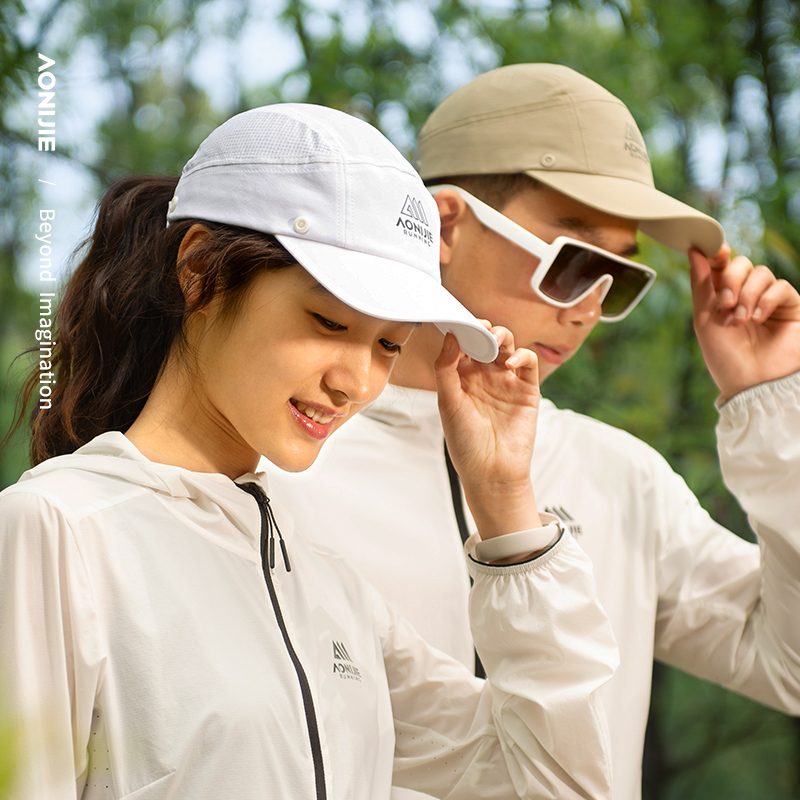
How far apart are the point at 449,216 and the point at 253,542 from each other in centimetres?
96

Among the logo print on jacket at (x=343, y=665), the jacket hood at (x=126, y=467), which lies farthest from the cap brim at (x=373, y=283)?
the logo print on jacket at (x=343, y=665)

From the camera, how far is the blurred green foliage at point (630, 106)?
3.29 metres

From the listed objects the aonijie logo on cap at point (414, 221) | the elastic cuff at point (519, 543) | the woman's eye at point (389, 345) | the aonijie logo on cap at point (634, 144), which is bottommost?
the elastic cuff at point (519, 543)

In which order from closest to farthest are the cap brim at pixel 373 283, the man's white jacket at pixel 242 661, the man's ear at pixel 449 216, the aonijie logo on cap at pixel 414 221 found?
the man's white jacket at pixel 242 661 → the cap brim at pixel 373 283 → the aonijie logo on cap at pixel 414 221 → the man's ear at pixel 449 216

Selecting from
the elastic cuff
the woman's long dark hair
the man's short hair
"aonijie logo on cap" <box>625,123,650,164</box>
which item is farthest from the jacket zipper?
"aonijie logo on cap" <box>625,123,650,164</box>

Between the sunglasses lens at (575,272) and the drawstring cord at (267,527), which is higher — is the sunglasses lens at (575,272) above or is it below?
above

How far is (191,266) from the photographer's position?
44.9 inches

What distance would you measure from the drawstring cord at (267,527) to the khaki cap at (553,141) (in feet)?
3.09

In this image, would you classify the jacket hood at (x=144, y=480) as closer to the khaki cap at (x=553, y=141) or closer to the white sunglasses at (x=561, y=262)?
the white sunglasses at (x=561, y=262)

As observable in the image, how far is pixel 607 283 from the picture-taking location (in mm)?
1882

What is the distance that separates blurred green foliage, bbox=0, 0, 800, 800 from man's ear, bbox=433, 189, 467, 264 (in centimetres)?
104

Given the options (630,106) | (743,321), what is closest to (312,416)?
Answer: (743,321)

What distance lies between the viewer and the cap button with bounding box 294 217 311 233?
107cm

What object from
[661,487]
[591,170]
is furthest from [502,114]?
[661,487]
